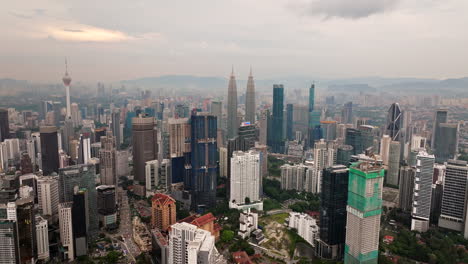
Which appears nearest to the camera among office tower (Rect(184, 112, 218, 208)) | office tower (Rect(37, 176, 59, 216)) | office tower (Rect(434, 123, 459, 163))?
office tower (Rect(37, 176, 59, 216))

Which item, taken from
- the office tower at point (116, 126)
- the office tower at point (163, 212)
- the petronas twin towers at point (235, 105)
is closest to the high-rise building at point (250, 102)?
the petronas twin towers at point (235, 105)

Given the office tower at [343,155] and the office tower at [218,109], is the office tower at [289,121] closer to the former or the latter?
the office tower at [218,109]

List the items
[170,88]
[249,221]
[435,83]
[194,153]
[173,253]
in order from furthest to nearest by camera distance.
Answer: [170,88] < [194,153] < [435,83] < [249,221] < [173,253]

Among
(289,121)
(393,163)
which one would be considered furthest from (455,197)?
(289,121)

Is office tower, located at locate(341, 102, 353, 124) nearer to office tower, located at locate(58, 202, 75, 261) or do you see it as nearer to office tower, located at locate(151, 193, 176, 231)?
office tower, located at locate(151, 193, 176, 231)

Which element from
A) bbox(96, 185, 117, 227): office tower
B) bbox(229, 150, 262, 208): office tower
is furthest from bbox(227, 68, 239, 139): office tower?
bbox(96, 185, 117, 227): office tower

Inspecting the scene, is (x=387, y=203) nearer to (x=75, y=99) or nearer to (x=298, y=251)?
(x=298, y=251)

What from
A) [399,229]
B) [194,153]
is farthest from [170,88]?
[399,229]
